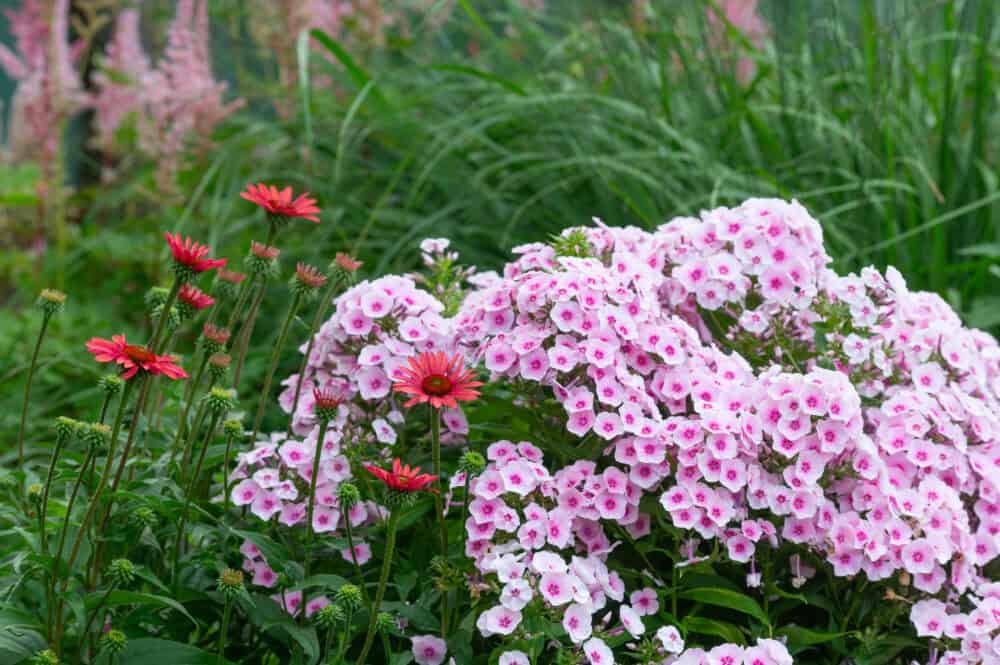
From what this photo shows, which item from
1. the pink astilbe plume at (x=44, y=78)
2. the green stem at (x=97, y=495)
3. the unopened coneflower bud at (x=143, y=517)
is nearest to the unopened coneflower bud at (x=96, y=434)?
the green stem at (x=97, y=495)

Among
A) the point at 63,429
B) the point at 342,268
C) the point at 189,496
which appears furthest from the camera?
the point at 342,268

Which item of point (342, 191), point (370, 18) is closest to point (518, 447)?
point (342, 191)

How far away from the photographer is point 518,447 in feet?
6.41

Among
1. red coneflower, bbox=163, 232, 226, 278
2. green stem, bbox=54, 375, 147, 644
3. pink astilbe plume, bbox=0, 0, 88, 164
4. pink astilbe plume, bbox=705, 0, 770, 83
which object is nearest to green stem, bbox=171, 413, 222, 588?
green stem, bbox=54, 375, 147, 644

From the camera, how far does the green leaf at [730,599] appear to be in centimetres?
181

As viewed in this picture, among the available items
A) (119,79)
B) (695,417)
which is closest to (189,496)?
(695,417)

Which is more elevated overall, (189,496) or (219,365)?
(219,365)

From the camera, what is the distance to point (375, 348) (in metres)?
2.01

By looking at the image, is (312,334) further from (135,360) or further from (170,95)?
(170,95)

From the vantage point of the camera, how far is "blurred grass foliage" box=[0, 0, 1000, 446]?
3385 millimetres

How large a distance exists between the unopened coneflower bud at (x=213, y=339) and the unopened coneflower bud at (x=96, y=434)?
26 centimetres

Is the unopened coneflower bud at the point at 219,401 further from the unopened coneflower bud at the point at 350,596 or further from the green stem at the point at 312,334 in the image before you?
the unopened coneflower bud at the point at 350,596

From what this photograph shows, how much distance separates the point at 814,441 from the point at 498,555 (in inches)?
21.5

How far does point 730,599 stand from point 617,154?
1964mm
